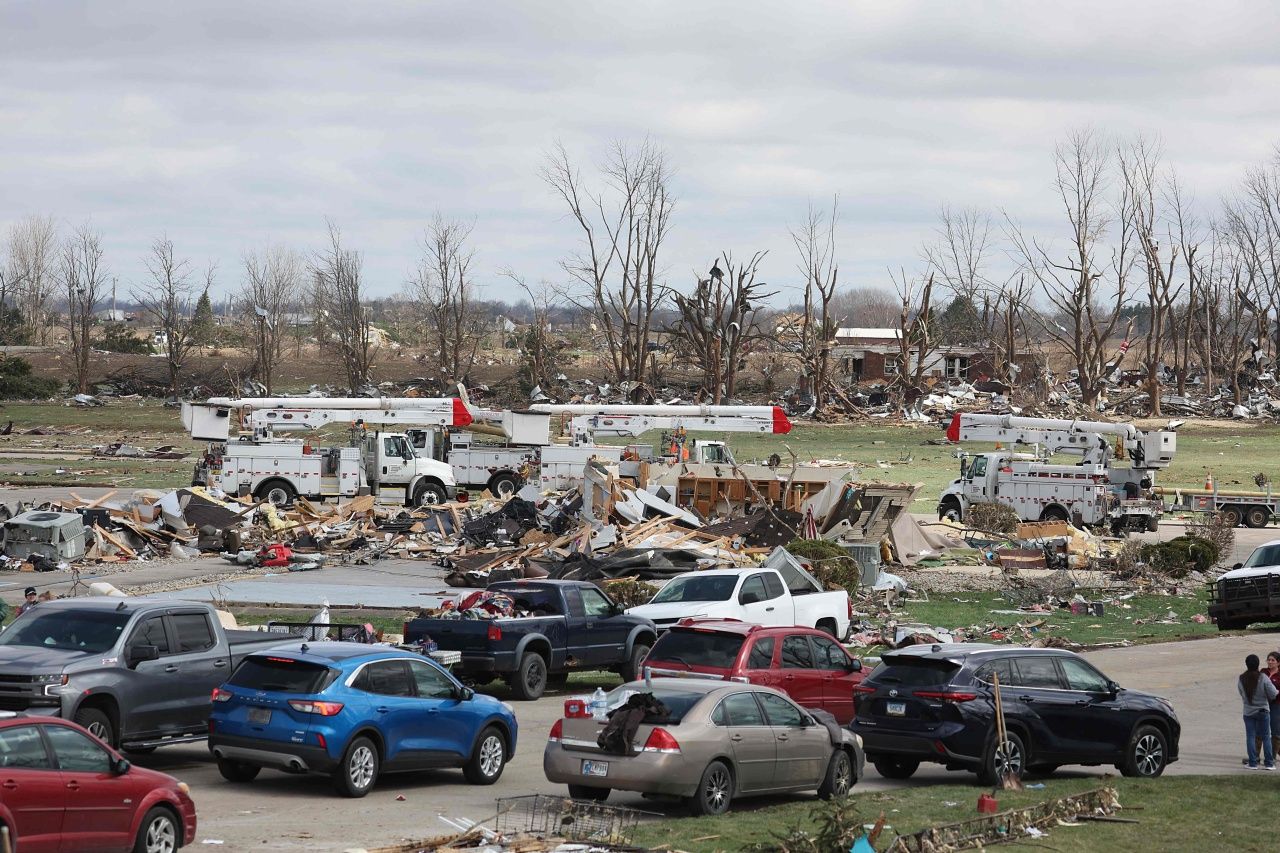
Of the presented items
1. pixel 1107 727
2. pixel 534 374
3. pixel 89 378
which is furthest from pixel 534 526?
pixel 89 378

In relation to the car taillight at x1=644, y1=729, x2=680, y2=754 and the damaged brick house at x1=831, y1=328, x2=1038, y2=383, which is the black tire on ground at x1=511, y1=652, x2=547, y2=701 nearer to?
the car taillight at x1=644, y1=729, x2=680, y2=754

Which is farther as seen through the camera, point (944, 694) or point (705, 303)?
point (705, 303)

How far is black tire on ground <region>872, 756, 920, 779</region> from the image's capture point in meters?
15.6

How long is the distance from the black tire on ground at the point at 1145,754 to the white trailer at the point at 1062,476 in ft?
97.9

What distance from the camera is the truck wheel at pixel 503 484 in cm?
4959

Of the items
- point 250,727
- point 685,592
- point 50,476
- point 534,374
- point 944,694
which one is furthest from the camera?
point 534,374

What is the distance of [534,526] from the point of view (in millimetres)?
38188

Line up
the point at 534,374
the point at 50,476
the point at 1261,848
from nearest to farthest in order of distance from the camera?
1. the point at 1261,848
2. the point at 50,476
3. the point at 534,374

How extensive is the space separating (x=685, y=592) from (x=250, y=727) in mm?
10672

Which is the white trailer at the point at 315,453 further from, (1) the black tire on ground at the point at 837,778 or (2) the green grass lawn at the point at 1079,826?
(2) the green grass lawn at the point at 1079,826

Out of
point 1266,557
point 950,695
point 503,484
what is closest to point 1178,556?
point 1266,557

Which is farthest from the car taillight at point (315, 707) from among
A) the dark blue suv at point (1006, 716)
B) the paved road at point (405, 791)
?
the dark blue suv at point (1006, 716)

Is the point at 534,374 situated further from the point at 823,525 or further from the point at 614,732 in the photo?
the point at 614,732

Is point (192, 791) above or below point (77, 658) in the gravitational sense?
below
